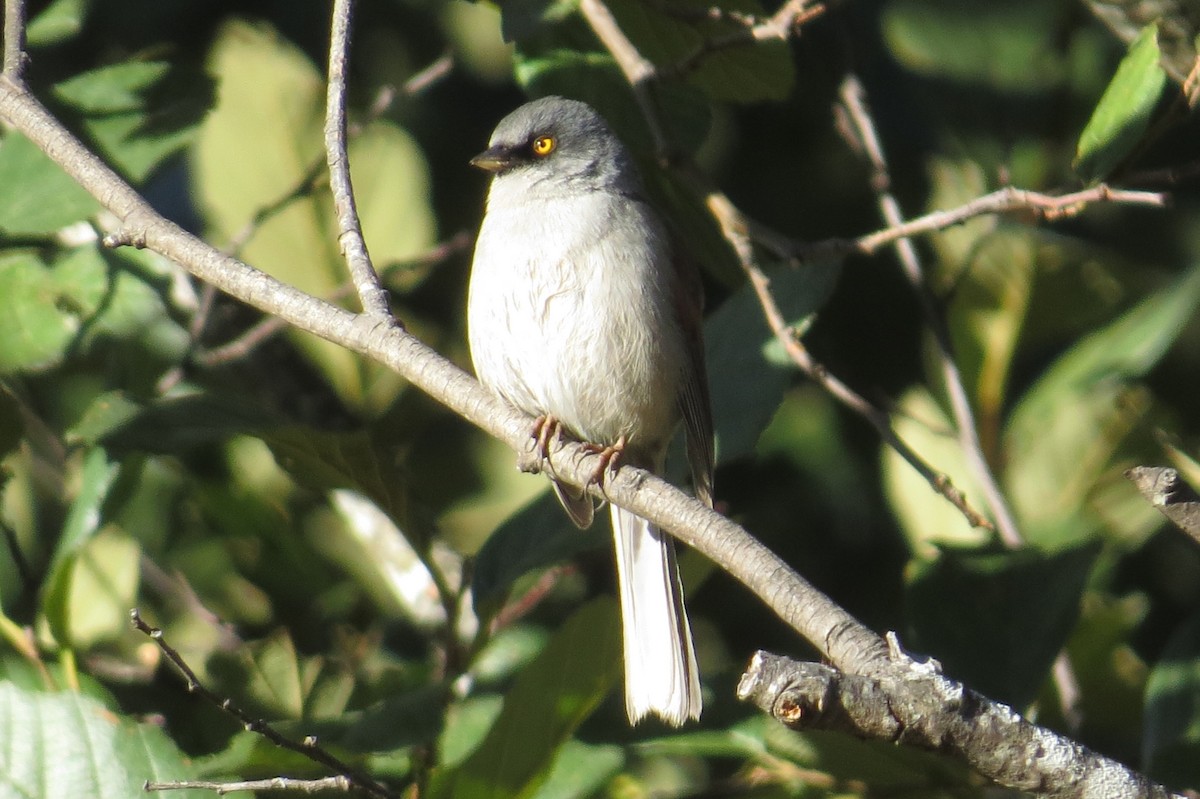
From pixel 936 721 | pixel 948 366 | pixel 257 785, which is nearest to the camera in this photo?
pixel 936 721

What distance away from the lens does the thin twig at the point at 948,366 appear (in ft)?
12.6

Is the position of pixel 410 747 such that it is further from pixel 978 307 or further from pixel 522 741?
pixel 978 307

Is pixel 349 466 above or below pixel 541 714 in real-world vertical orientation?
above

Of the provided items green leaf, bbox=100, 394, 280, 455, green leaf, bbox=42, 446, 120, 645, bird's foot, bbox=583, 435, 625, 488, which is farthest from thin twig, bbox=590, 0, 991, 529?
green leaf, bbox=42, 446, 120, 645

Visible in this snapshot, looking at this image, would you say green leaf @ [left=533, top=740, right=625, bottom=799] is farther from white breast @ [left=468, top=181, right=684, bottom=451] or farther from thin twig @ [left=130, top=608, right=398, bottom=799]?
white breast @ [left=468, top=181, right=684, bottom=451]

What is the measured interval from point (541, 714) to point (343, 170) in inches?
49.5

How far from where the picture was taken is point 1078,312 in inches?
165

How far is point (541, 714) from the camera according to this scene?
281 cm

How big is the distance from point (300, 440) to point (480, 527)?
61.7 inches

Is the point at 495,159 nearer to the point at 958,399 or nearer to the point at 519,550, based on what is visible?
the point at 519,550

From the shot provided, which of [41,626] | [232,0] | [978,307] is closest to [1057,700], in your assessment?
[978,307]

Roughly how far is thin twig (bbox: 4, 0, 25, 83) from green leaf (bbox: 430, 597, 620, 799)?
69.1 inches

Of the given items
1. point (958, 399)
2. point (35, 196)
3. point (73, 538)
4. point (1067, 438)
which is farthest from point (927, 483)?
point (35, 196)

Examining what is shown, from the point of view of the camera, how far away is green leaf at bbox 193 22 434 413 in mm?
4477
